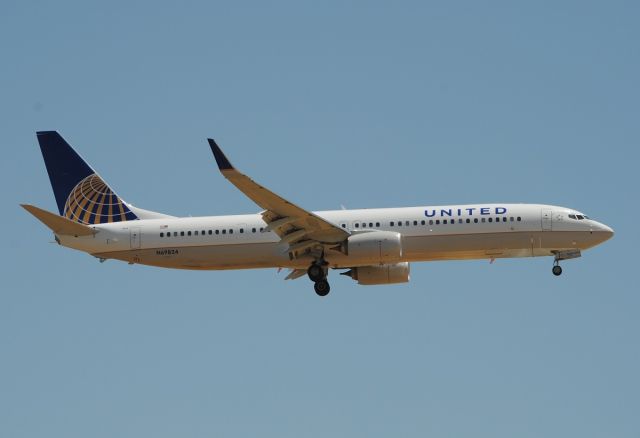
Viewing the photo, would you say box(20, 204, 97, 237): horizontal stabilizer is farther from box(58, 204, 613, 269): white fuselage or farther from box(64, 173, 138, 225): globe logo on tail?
box(64, 173, 138, 225): globe logo on tail

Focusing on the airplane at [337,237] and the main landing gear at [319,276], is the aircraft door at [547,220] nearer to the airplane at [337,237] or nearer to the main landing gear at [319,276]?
the airplane at [337,237]

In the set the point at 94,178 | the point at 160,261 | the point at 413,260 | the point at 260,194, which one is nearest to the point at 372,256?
the point at 413,260

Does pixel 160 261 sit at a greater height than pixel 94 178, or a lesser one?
lesser

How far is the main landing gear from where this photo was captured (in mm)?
61469

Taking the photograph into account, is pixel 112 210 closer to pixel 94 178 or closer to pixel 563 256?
pixel 94 178

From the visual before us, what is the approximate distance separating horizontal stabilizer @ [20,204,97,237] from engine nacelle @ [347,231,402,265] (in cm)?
1324

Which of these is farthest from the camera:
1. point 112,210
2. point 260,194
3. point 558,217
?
point 112,210

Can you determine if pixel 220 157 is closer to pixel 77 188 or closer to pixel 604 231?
pixel 77 188

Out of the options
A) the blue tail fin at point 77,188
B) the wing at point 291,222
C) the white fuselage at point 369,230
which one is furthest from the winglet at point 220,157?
the blue tail fin at point 77,188

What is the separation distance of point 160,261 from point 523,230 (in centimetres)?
1782

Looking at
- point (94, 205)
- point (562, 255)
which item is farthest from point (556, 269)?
point (94, 205)

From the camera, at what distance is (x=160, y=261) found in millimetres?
62844

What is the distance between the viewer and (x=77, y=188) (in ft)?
219

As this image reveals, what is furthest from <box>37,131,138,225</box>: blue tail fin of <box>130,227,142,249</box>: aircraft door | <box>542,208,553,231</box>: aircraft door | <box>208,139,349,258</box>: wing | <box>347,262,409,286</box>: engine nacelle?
<box>542,208,553,231</box>: aircraft door
